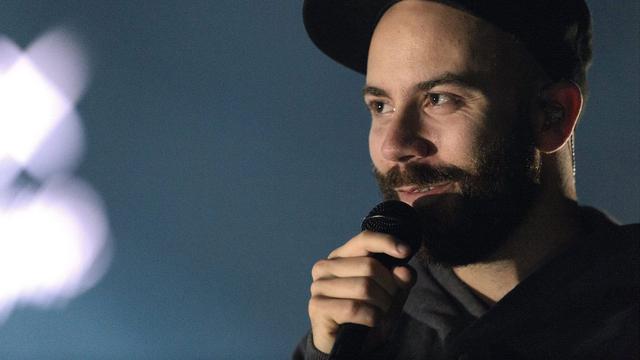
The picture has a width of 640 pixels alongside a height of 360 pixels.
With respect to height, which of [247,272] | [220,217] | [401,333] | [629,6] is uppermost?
[629,6]

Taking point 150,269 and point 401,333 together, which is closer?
point 401,333

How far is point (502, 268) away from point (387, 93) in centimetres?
39

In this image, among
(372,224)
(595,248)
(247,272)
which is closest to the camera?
(372,224)

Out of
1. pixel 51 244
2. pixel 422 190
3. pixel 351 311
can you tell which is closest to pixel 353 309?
pixel 351 311

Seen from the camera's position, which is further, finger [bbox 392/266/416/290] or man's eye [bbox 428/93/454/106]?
man's eye [bbox 428/93/454/106]

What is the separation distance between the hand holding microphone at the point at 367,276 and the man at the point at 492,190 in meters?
0.02

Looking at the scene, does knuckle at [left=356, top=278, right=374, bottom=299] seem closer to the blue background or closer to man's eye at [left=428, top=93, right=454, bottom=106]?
man's eye at [left=428, top=93, right=454, bottom=106]

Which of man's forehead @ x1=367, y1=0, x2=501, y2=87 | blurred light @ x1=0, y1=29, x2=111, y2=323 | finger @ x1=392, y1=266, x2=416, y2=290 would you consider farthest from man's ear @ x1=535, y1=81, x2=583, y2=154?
blurred light @ x1=0, y1=29, x2=111, y2=323

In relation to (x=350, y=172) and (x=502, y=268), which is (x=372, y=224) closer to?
(x=502, y=268)

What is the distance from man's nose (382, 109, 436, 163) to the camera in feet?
3.45

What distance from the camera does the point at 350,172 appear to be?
5.64 feet

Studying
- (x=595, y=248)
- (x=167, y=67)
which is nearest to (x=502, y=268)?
(x=595, y=248)

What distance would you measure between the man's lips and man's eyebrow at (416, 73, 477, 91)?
0.57 feet

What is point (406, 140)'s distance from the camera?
3.47 ft
